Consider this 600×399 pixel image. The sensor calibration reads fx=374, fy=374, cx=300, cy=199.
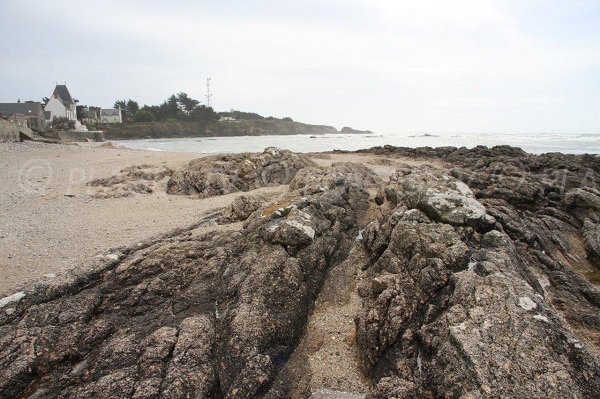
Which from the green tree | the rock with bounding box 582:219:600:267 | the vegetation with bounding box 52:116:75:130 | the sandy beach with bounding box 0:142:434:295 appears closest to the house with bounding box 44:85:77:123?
the vegetation with bounding box 52:116:75:130

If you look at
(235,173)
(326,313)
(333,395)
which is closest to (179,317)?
(326,313)

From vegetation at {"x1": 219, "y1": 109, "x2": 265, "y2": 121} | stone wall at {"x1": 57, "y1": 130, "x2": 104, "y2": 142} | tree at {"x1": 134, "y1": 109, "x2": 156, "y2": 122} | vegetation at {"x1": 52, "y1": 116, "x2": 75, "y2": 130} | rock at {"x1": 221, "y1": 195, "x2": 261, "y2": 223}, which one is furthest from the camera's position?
vegetation at {"x1": 219, "y1": 109, "x2": 265, "y2": 121}

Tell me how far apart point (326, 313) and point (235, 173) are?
11.5m

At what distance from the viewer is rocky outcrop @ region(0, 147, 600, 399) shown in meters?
5.08

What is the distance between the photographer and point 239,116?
568 ft

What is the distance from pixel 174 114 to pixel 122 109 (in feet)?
59.6

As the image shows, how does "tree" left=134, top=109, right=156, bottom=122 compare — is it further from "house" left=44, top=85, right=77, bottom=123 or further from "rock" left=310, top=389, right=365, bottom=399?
"rock" left=310, top=389, right=365, bottom=399

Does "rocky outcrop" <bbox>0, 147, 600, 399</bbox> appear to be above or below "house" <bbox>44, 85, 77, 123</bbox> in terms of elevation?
below

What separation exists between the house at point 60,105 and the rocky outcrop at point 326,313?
3461 inches

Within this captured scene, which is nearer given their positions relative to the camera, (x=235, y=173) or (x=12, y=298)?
(x=12, y=298)

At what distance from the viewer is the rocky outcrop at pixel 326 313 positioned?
5082 millimetres

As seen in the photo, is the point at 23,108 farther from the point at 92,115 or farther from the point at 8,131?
the point at 8,131

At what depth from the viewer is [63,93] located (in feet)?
289

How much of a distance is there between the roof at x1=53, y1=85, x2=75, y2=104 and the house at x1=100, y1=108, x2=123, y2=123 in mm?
22206
